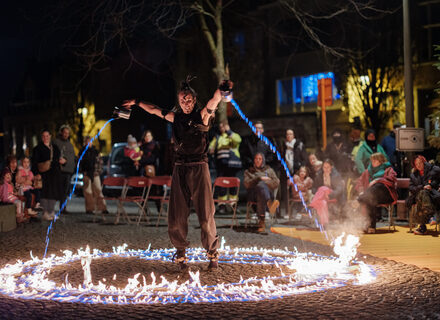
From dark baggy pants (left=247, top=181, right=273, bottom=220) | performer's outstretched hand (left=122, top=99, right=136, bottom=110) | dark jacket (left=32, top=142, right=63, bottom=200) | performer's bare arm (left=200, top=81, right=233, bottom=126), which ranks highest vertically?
performer's outstretched hand (left=122, top=99, right=136, bottom=110)

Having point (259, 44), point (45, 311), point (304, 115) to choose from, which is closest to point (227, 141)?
point (45, 311)

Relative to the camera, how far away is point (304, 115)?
3241 cm

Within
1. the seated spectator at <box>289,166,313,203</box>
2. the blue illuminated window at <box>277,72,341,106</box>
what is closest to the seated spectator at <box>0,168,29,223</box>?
the seated spectator at <box>289,166,313,203</box>

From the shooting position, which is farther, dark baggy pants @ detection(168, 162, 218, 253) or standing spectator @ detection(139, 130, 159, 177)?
standing spectator @ detection(139, 130, 159, 177)

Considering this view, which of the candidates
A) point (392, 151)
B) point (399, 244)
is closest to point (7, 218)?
point (399, 244)

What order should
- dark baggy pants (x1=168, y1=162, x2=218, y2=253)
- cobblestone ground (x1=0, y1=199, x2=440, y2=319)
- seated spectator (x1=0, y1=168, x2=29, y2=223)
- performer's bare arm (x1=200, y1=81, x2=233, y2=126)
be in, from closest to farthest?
1. cobblestone ground (x1=0, y1=199, x2=440, y2=319)
2. performer's bare arm (x1=200, y1=81, x2=233, y2=126)
3. dark baggy pants (x1=168, y1=162, x2=218, y2=253)
4. seated spectator (x1=0, y1=168, x2=29, y2=223)

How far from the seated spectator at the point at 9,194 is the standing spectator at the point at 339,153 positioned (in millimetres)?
6881

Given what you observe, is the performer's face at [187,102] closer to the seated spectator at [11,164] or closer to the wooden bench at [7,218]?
the wooden bench at [7,218]

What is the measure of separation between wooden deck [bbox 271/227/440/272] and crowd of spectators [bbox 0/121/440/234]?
1.42ft

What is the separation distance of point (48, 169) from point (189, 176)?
291 inches

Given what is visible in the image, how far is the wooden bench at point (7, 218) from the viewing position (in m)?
13.3

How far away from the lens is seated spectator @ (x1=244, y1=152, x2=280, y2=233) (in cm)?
1273

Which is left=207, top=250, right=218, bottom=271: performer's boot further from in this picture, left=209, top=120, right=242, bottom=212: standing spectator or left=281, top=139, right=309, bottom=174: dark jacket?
left=209, top=120, right=242, bottom=212: standing spectator

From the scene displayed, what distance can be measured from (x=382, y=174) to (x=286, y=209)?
11.2 feet
